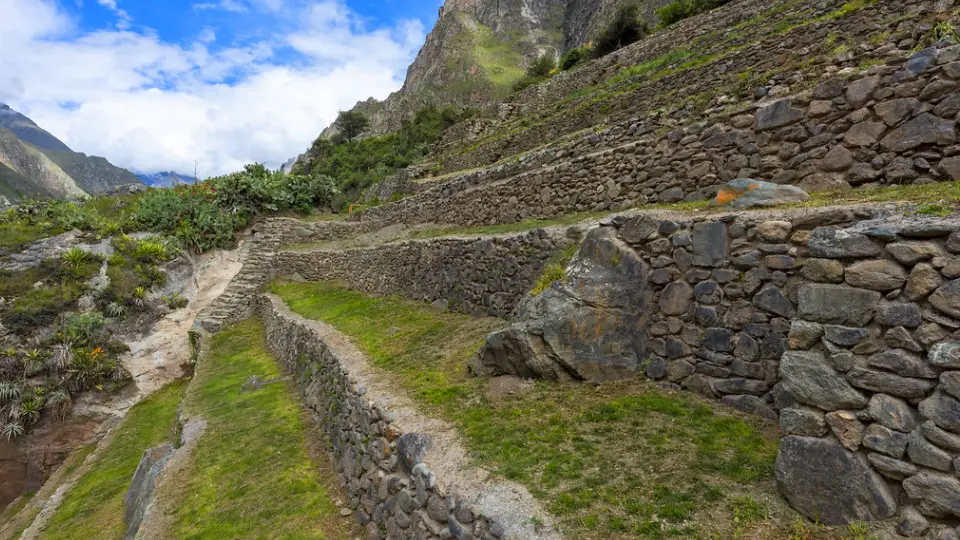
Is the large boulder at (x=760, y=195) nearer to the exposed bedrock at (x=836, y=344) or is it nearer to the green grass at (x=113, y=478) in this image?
the exposed bedrock at (x=836, y=344)

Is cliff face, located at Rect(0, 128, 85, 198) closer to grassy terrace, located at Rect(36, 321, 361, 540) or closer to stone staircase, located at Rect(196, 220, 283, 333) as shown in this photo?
stone staircase, located at Rect(196, 220, 283, 333)

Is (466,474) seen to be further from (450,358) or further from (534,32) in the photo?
(534,32)

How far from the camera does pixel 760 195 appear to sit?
19.4ft

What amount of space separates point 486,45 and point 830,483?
8949 centimetres

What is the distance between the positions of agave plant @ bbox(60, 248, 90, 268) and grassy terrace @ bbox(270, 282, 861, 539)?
18.3 meters

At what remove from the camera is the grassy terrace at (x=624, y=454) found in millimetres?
3691

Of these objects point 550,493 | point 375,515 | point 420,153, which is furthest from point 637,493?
point 420,153

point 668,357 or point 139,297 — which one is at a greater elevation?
point 139,297

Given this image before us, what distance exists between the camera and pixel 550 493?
14.5 ft

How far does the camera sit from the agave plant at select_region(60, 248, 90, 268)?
1822 cm

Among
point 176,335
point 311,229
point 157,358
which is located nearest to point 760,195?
point 157,358

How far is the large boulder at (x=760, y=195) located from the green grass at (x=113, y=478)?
478 inches

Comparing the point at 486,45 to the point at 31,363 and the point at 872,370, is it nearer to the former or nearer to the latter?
the point at 31,363

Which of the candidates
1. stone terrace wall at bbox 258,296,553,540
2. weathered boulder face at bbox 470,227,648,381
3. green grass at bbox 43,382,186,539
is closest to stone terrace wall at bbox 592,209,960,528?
weathered boulder face at bbox 470,227,648,381
